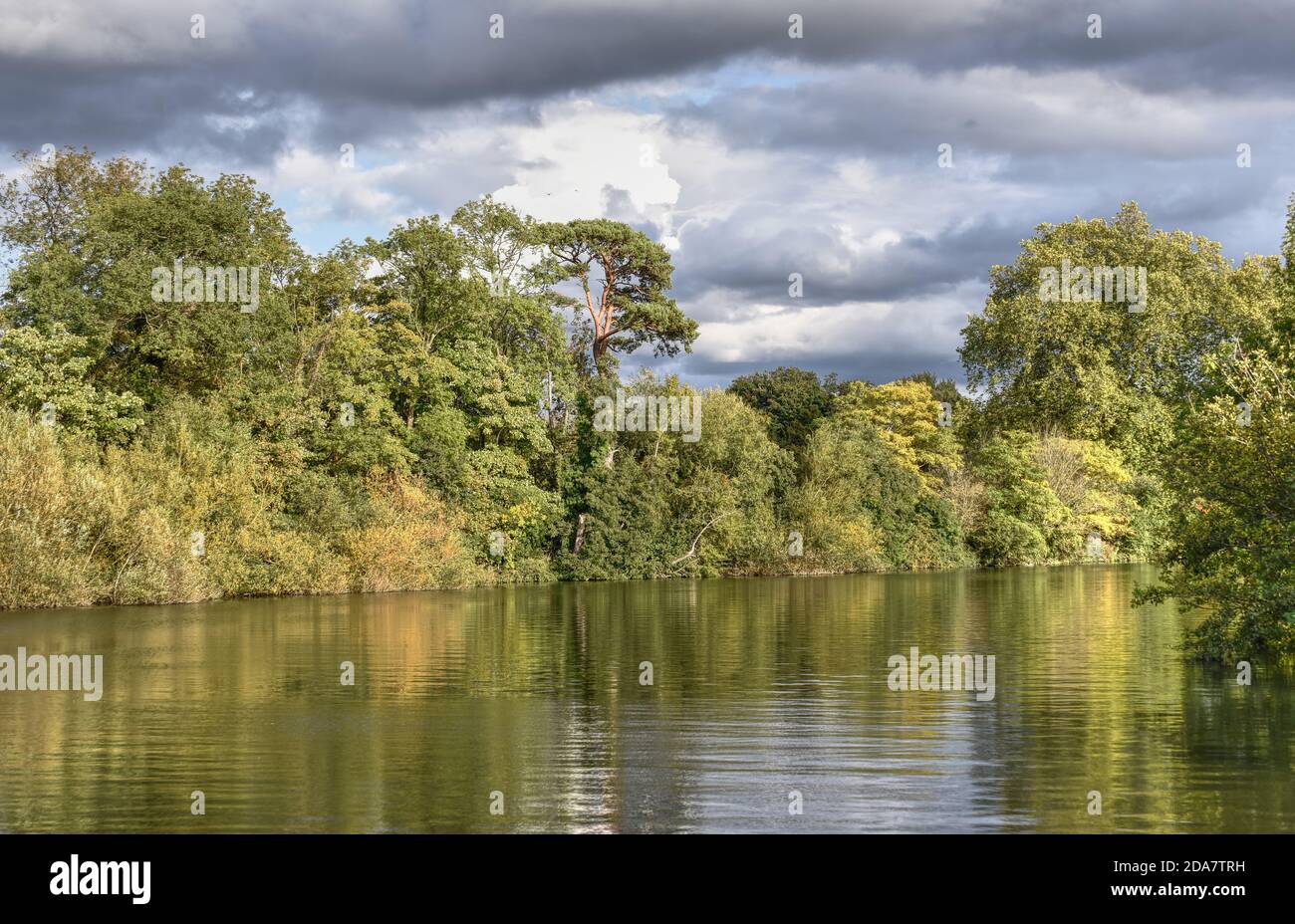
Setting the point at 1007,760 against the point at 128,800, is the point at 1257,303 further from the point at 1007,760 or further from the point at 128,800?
the point at 128,800

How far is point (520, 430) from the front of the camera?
203 feet

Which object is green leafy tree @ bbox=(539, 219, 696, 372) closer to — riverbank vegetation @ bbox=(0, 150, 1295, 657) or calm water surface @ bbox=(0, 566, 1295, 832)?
riverbank vegetation @ bbox=(0, 150, 1295, 657)

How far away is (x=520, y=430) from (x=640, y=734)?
152 feet

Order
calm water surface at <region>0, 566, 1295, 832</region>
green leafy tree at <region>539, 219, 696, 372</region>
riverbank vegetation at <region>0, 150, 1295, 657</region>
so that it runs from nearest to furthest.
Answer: calm water surface at <region>0, 566, 1295, 832</region> → riverbank vegetation at <region>0, 150, 1295, 657</region> → green leafy tree at <region>539, 219, 696, 372</region>

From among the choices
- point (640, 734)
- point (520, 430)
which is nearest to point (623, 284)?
point (520, 430)

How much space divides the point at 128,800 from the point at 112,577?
3174 cm

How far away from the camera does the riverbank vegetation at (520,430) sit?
37.8m

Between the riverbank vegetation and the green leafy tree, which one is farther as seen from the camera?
the green leafy tree

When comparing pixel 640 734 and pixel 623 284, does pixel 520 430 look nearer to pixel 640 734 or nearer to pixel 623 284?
pixel 623 284

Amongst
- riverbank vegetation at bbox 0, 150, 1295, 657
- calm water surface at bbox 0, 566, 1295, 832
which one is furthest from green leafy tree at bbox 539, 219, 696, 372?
calm water surface at bbox 0, 566, 1295, 832

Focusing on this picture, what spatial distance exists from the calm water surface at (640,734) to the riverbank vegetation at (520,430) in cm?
489

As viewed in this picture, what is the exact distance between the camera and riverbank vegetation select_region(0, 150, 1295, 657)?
124ft

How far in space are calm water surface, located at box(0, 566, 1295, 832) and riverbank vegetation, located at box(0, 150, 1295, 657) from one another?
16.0 ft

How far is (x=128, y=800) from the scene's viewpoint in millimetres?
12172
